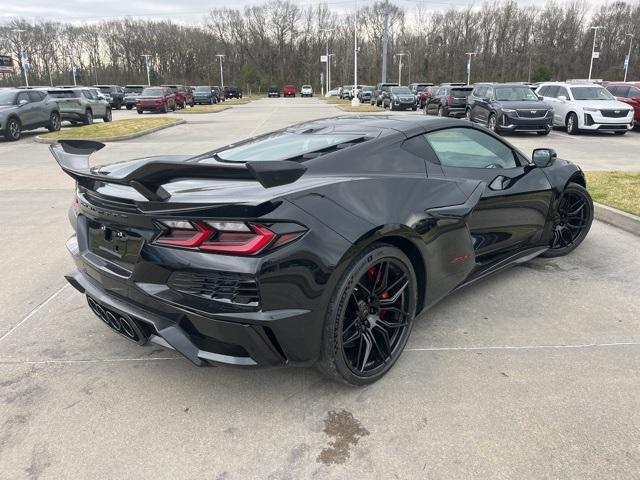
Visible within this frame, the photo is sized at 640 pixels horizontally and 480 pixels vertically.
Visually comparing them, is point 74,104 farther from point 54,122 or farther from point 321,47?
point 321,47

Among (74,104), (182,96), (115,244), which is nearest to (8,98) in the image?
(74,104)

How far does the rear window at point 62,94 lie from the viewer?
2079 centimetres

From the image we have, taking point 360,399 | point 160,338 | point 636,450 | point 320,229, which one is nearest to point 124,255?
point 160,338

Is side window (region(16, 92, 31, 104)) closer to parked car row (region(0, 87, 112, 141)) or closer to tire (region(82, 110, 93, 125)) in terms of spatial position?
parked car row (region(0, 87, 112, 141))

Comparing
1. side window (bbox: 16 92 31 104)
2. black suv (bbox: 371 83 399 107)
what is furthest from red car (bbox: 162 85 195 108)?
side window (bbox: 16 92 31 104)

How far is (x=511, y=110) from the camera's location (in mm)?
16469

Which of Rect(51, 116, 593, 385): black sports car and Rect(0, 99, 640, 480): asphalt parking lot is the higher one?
Rect(51, 116, 593, 385): black sports car

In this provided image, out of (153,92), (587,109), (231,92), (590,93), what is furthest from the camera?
(231,92)

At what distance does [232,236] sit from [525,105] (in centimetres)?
1646

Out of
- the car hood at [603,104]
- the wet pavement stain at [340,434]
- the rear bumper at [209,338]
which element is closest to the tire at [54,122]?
the car hood at [603,104]

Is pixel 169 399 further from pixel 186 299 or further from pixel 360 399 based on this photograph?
pixel 360 399

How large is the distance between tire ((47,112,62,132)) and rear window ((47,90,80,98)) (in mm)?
2186

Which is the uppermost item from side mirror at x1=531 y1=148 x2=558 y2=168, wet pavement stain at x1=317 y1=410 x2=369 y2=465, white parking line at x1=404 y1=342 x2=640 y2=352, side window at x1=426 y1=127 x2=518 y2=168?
side window at x1=426 y1=127 x2=518 y2=168

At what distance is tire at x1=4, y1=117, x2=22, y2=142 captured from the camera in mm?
16328
